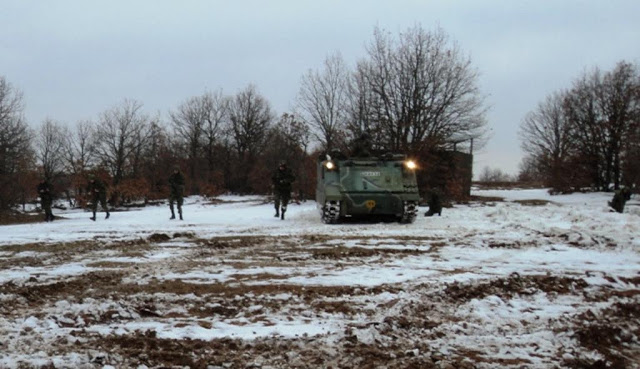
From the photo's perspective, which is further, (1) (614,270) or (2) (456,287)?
(1) (614,270)

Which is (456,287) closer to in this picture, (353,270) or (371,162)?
(353,270)

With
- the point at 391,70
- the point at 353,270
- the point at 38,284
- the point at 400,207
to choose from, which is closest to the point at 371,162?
the point at 400,207

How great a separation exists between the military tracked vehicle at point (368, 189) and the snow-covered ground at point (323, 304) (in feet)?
14.8

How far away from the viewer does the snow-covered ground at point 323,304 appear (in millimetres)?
3141

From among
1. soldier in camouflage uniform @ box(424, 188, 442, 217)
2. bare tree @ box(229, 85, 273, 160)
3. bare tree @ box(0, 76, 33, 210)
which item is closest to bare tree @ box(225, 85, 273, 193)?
bare tree @ box(229, 85, 273, 160)

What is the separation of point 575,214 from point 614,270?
848 centimetres

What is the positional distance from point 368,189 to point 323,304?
30.2 ft

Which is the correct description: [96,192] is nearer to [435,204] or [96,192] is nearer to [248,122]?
[435,204]

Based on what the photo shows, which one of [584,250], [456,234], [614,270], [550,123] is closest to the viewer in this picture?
[614,270]

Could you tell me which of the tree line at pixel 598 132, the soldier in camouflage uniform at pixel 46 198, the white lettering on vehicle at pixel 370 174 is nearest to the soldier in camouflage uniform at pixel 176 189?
the soldier in camouflage uniform at pixel 46 198

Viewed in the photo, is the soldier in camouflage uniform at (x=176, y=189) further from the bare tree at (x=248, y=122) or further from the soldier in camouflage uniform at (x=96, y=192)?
the bare tree at (x=248, y=122)

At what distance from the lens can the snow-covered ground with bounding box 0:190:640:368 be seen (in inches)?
124

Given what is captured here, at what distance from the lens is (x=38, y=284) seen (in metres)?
5.12

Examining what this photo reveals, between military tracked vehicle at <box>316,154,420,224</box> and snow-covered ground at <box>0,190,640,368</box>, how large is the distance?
4.51 metres
